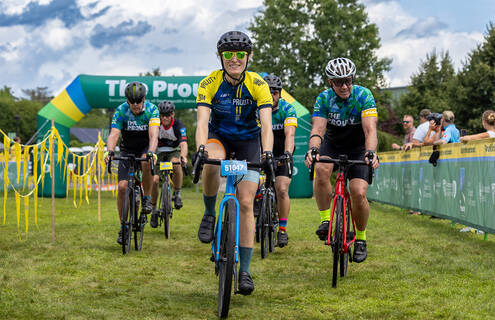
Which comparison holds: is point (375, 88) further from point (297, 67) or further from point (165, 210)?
point (165, 210)

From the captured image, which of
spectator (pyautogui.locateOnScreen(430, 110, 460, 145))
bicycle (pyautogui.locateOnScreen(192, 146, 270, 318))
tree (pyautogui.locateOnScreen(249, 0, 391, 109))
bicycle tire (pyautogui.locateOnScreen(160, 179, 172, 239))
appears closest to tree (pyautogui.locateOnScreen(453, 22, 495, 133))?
tree (pyautogui.locateOnScreen(249, 0, 391, 109))

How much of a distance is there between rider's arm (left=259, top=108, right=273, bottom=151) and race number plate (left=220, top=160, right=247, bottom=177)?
331 millimetres

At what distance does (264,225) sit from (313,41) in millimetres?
45455

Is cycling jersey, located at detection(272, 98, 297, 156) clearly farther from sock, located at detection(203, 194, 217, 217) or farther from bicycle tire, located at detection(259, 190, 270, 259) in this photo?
sock, located at detection(203, 194, 217, 217)

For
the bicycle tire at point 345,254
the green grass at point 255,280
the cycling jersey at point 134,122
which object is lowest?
the green grass at point 255,280

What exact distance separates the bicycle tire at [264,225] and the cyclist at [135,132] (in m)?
1.62

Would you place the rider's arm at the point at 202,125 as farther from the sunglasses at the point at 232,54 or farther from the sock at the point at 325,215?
the sock at the point at 325,215

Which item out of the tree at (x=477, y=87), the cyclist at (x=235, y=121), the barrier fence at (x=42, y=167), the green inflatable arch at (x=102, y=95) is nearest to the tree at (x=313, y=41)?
the tree at (x=477, y=87)

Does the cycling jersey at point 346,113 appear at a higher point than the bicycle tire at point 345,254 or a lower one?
higher

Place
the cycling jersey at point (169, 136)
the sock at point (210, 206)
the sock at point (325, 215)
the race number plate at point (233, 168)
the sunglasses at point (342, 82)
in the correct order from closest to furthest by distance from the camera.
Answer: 1. the race number plate at point (233, 168)
2. the sock at point (210, 206)
3. the sunglasses at point (342, 82)
4. the sock at point (325, 215)
5. the cycling jersey at point (169, 136)

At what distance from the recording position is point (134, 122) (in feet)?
28.3

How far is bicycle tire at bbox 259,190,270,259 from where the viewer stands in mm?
7793

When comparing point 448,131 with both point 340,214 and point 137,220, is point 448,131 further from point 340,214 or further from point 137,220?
point 340,214

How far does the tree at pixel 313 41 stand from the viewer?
168 feet
